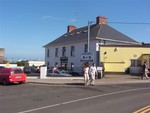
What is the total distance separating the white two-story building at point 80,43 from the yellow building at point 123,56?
63.0 inches

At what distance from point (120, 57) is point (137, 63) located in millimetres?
2507

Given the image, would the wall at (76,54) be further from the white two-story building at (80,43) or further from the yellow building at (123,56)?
the yellow building at (123,56)

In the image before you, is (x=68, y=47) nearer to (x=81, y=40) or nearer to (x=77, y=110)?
(x=81, y=40)

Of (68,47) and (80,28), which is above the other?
(80,28)

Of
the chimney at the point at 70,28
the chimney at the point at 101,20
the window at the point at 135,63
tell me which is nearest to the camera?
the window at the point at 135,63

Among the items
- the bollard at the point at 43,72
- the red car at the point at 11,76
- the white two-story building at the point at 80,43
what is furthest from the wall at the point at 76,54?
the red car at the point at 11,76

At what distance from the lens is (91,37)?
4928cm

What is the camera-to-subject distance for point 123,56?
43281mm

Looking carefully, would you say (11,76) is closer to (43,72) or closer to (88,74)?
(43,72)

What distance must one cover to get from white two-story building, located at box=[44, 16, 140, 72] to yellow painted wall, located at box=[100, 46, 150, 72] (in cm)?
161

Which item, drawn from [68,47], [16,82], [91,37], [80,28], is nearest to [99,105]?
[16,82]

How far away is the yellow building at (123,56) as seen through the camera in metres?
42.5

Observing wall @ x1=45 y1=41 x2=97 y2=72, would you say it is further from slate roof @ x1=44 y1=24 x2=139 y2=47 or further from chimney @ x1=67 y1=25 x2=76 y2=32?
chimney @ x1=67 y1=25 x2=76 y2=32

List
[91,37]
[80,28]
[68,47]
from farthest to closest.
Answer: [80,28], [68,47], [91,37]
